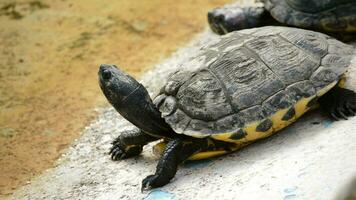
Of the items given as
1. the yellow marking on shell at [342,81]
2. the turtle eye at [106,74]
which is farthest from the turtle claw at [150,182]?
the yellow marking on shell at [342,81]

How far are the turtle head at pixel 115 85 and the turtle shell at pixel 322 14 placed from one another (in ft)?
6.84

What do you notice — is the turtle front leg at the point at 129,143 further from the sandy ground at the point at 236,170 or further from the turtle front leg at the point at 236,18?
the turtle front leg at the point at 236,18

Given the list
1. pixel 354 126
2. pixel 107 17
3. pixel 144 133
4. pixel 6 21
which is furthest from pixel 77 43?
pixel 354 126

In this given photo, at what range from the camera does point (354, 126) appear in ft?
12.1

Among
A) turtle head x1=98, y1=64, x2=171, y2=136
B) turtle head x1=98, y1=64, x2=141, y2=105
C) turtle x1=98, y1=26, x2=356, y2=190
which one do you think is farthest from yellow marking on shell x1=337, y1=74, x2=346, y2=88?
turtle head x1=98, y1=64, x2=141, y2=105

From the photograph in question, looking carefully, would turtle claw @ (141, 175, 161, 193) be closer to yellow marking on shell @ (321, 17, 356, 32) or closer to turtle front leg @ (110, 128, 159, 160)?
turtle front leg @ (110, 128, 159, 160)

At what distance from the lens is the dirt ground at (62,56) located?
190 inches

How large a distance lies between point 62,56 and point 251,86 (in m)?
2.92

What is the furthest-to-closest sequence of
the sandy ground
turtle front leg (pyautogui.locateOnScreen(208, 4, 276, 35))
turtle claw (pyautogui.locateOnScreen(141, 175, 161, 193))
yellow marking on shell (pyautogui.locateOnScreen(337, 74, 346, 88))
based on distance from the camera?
turtle front leg (pyautogui.locateOnScreen(208, 4, 276, 35)), yellow marking on shell (pyautogui.locateOnScreen(337, 74, 346, 88)), turtle claw (pyautogui.locateOnScreen(141, 175, 161, 193)), the sandy ground

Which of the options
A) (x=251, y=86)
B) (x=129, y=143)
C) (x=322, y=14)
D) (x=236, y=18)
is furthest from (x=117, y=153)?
(x=236, y=18)

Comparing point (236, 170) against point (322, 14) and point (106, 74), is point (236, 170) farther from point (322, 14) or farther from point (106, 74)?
point (322, 14)

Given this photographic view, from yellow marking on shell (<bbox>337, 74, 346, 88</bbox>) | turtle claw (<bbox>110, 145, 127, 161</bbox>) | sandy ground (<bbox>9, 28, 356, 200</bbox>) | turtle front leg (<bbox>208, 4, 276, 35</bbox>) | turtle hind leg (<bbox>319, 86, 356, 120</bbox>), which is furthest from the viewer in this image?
turtle front leg (<bbox>208, 4, 276, 35</bbox>)

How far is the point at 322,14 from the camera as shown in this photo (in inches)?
207

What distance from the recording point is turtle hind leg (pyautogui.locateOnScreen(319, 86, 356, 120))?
13.0 feet
